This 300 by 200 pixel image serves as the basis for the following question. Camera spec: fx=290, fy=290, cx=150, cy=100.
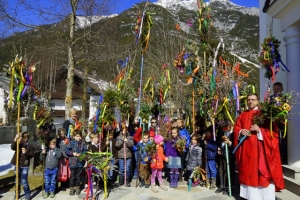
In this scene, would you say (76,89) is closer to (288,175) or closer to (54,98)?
(54,98)

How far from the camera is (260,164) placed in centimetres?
525

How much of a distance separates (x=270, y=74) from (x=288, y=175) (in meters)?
2.42

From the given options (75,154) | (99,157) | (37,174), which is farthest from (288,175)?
(37,174)

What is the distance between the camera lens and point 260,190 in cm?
528

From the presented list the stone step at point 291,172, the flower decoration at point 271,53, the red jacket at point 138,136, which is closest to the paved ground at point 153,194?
the stone step at point 291,172

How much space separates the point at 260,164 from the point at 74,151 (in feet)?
13.1

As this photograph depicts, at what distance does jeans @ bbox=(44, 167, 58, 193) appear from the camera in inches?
259

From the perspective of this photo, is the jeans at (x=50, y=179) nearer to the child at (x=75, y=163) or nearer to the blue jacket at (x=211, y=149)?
the child at (x=75, y=163)

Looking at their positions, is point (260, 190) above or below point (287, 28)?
below

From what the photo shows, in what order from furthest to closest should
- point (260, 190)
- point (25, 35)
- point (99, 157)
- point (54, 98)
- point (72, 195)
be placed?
point (54, 98) < point (25, 35) < point (72, 195) < point (99, 157) < point (260, 190)

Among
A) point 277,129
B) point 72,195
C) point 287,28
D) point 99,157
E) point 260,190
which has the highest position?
point 287,28

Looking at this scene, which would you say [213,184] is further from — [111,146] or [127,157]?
[111,146]

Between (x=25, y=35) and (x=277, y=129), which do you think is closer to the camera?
(x=277, y=129)

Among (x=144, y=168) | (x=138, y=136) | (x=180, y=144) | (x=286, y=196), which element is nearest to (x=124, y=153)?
(x=144, y=168)
